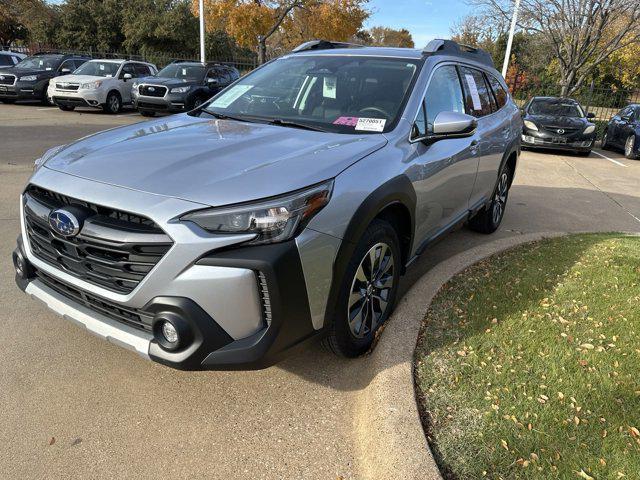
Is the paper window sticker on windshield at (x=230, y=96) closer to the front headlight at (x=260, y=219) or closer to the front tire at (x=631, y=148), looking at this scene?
the front headlight at (x=260, y=219)

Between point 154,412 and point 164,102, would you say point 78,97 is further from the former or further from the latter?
point 154,412

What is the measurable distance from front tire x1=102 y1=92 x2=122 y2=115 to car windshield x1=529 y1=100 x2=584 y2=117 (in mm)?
12080

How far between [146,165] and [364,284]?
1381 mm

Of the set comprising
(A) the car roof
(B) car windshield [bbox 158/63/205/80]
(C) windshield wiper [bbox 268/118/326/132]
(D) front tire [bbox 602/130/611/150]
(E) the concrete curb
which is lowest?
(D) front tire [bbox 602/130/611/150]

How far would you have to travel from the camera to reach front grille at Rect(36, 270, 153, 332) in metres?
2.36

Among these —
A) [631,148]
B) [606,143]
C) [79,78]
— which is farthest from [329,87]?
[606,143]

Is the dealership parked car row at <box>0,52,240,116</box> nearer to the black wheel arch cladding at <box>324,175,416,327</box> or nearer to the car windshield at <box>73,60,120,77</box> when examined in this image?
the car windshield at <box>73,60,120,77</box>

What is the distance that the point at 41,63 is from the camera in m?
17.1

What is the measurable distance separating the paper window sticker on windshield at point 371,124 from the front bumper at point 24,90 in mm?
16374

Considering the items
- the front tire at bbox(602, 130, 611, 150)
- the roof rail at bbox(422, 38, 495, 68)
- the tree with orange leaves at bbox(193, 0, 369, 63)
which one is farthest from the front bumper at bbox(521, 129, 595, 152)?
the tree with orange leaves at bbox(193, 0, 369, 63)

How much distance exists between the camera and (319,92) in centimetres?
371

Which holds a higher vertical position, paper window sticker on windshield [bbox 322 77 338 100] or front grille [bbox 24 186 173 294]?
paper window sticker on windshield [bbox 322 77 338 100]

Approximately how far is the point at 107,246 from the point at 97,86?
1413 centimetres

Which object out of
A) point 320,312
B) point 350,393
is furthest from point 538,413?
point 320,312
